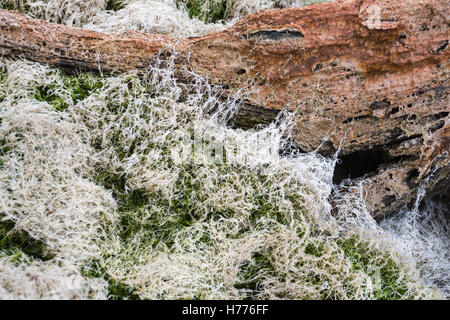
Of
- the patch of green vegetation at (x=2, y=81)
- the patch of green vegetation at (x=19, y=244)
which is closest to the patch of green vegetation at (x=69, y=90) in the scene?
the patch of green vegetation at (x=2, y=81)

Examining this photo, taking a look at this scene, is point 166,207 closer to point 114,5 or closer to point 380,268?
point 380,268

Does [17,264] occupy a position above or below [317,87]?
below

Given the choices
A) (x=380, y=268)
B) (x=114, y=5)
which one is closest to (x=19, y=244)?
(x=380, y=268)

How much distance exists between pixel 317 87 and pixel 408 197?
0.76 m

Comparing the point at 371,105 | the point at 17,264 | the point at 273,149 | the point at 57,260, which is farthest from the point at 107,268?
the point at 371,105

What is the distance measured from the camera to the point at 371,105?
215cm

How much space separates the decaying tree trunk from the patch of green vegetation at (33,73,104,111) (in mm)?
75

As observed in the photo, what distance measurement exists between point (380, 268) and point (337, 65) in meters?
0.95

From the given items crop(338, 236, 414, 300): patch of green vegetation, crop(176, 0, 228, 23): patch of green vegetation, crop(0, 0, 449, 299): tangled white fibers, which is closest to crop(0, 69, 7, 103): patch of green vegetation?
crop(0, 0, 449, 299): tangled white fibers

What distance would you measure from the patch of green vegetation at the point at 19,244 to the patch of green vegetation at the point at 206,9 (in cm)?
173

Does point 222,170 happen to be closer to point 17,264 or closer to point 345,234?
point 345,234

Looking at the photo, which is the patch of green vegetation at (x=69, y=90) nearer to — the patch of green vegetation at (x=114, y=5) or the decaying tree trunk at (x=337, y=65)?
the decaying tree trunk at (x=337, y=65)

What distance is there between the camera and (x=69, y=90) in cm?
210
